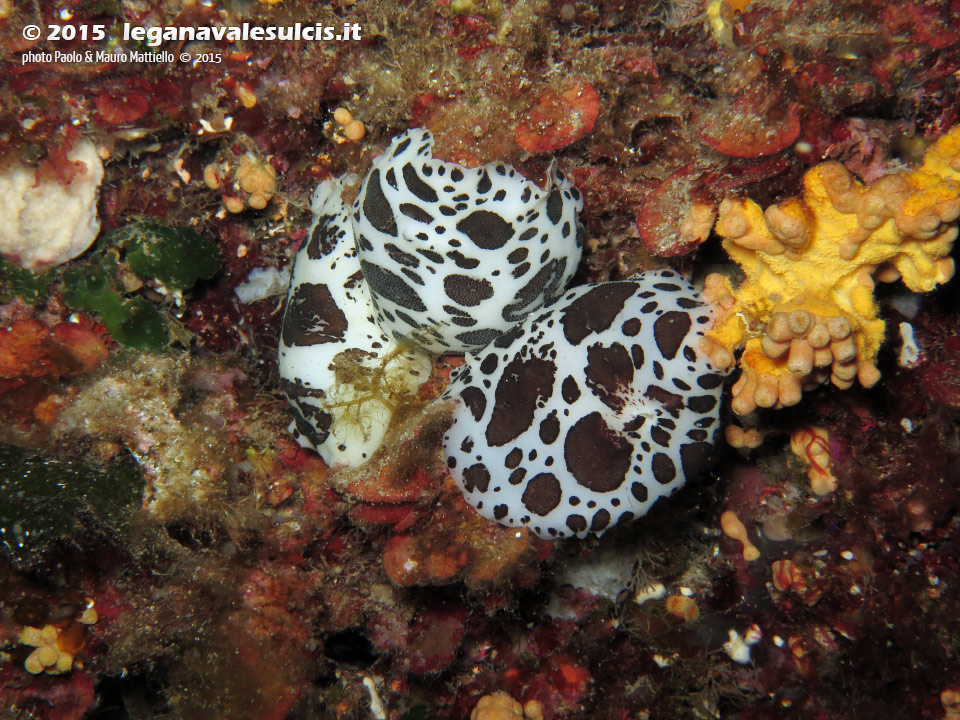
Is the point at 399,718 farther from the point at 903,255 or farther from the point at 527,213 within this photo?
the point at 903,255

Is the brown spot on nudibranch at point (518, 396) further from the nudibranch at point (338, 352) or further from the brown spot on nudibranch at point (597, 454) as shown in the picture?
the nudibranch at point (338, 352)

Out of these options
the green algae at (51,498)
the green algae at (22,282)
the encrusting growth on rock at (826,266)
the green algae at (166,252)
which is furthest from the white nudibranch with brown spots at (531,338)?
the green algae at (22,282)

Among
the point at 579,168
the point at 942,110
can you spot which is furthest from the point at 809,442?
the point at 579,168

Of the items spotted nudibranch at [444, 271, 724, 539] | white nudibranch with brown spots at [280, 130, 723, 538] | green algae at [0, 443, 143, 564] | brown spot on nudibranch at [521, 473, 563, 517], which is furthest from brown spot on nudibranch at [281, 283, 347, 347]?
brown spot on nudibranch at [521, 473, 563, 517]

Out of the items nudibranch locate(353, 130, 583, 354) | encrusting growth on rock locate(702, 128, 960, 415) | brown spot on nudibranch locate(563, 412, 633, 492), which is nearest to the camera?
encrusting growth on rock locate(702, 128, 960, 415)

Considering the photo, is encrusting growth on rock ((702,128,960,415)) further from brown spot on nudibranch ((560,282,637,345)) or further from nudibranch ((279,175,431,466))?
nudibranch ((279,175,431,466))

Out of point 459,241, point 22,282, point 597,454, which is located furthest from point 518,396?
point 22,282

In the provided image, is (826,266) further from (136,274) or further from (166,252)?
(136,274)

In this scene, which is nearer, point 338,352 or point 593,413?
point 593,413

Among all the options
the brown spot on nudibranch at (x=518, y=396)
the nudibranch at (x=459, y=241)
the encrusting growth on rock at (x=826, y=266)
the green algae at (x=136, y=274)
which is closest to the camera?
the encrusting growth on rock at (x=826, y=266)
